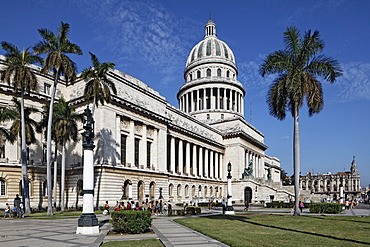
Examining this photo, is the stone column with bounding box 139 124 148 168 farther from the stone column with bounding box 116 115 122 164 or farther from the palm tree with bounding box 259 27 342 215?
the palm tree with bounding box 259 27 342 215

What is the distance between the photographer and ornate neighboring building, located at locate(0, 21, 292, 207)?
4306 centimetres

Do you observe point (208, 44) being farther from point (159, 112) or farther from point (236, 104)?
point (159, 112)

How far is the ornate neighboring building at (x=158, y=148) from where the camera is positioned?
43062 millimetres

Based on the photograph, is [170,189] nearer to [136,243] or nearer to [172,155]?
[172,155]

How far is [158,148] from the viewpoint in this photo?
55125 millimetres

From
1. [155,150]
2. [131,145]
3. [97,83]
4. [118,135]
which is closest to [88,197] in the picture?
[97,83]

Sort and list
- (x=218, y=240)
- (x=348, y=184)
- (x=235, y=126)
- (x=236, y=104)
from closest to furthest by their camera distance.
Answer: (x=218, y=240)
(x=235, y=126)
(x=236, y=104)
(x=348, y=184)

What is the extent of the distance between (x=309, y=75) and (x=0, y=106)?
35979 mm

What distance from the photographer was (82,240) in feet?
50.8

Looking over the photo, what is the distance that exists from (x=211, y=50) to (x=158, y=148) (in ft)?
190

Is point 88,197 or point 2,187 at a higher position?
point 88,197

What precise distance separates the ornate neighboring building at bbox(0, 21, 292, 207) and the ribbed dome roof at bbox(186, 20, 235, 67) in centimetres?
130

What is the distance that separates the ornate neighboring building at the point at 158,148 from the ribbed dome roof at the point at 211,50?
130 cm

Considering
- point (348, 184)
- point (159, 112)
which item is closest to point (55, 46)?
point (159, 112)
